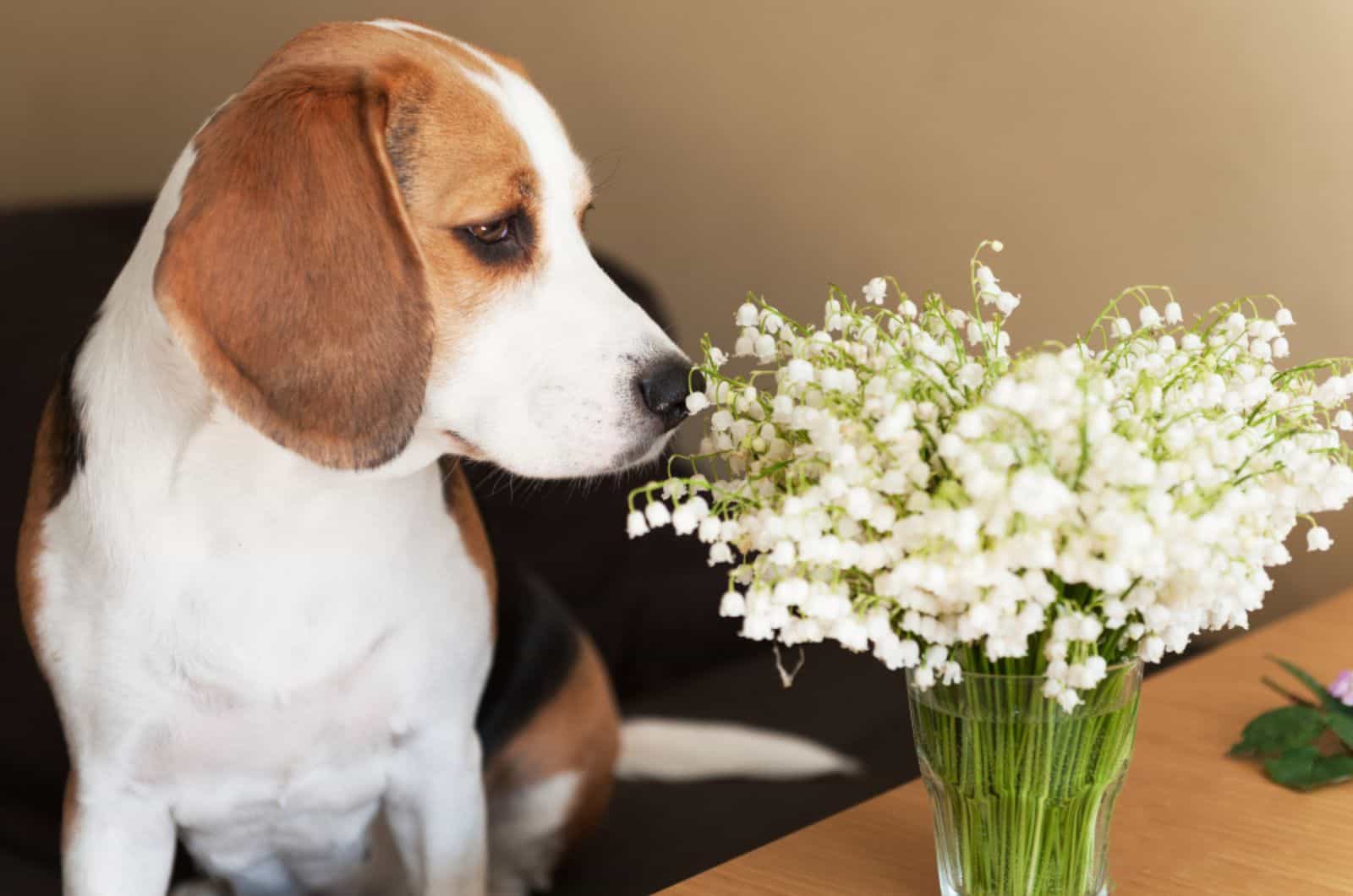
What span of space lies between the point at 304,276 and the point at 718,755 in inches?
36.4

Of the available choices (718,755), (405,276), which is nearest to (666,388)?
(405,276)

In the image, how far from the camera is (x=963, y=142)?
215cm

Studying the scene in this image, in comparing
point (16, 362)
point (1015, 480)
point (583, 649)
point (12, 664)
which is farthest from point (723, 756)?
point (1015, 480)

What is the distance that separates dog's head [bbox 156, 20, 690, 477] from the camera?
37.3 inches

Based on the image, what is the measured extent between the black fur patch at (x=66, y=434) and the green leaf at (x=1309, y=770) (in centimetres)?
102

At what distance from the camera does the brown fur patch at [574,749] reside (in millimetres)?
1482

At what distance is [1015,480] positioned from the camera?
2.24 feet

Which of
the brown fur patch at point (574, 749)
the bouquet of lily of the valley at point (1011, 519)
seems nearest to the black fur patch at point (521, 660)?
the brown fur patch at point (574, 749)

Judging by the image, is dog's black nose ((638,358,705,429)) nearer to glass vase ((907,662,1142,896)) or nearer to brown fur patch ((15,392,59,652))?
glass vase ((907,662,1142,896))

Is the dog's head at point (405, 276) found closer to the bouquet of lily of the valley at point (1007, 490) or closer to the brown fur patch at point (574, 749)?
the bouquet of lily of the valley at point (1007, 490)

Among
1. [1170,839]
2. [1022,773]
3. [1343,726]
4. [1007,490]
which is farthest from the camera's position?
[1343,726]

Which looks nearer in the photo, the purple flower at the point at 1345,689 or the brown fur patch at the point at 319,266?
the brown fur patch at the point at 319,266

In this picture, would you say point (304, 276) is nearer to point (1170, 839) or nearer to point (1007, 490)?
point (1007, 490)

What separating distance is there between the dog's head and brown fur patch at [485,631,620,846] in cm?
49
